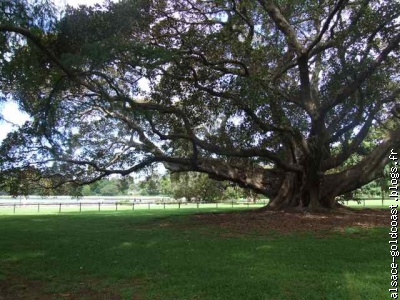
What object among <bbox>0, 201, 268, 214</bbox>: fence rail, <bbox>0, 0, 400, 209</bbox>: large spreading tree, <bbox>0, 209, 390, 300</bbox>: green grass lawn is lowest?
<bbox>0, 201, 268, 214</bbox>: fence rail

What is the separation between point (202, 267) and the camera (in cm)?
755

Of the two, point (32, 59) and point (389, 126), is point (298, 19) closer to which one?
point (389, 126)

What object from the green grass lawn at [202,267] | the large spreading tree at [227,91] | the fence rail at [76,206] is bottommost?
the fence rail at [76,206]

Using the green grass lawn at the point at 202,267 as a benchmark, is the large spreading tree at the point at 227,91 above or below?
above

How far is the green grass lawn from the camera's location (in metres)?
6.05

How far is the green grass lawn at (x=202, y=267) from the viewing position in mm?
6047

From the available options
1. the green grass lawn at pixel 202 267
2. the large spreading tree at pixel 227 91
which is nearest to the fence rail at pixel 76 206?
the large spreading tree at pixel 227 91

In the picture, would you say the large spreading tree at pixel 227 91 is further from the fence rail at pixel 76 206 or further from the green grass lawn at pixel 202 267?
the fence rail at pixel 76 206

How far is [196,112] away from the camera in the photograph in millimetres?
17359

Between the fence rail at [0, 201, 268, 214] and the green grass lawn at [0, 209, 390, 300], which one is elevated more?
the green grass lawn at [0, 209, 390, 300]

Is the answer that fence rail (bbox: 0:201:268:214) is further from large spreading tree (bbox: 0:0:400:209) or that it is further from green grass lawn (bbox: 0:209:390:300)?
green grass lawn (bbox: 0:209:390:300)

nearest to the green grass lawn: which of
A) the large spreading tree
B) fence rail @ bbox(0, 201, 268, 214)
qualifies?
the large spreading tree

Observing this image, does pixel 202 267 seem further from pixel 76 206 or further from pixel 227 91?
pixel 76 206

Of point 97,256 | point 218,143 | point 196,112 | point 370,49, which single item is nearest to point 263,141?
point 218,143
